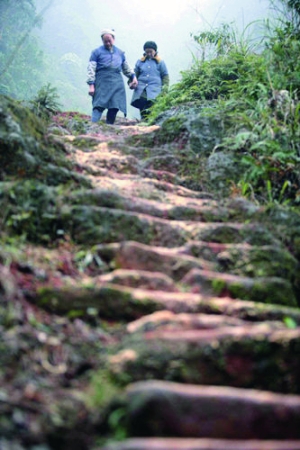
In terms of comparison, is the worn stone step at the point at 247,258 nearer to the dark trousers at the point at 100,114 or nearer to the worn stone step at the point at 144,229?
the worn stone step at the point at 144,229

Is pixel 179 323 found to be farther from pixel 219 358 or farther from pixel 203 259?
pixel 203 259

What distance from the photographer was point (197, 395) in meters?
1.49

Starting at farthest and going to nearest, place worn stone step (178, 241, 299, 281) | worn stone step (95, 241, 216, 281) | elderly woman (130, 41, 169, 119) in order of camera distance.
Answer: elderly woman (130, 41, 169, 119)
worn stone step (178, 241, 299, 281)
worn stone step (95, 241, 216, 281)

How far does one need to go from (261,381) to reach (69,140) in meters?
4.42

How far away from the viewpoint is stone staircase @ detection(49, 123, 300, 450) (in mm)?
1461

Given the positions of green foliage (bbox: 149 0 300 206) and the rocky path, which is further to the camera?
green foliage (bbox: 149 0 300 206)

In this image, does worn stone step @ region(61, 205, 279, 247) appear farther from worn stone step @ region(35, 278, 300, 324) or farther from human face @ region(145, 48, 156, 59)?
human face @ region(145, 48, 156, 59)

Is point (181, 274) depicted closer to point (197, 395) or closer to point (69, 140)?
point (197, 395)

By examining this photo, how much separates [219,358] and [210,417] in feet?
1.13

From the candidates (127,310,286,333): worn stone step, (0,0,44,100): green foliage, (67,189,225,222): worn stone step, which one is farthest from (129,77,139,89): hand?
(0,0,44,100): green foliage

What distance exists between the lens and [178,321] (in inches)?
76.4

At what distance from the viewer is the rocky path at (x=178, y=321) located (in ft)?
4.80

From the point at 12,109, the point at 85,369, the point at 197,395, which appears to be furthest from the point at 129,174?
the point at 197,395

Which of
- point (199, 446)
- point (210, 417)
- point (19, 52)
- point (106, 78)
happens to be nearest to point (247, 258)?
point (210, 417)
